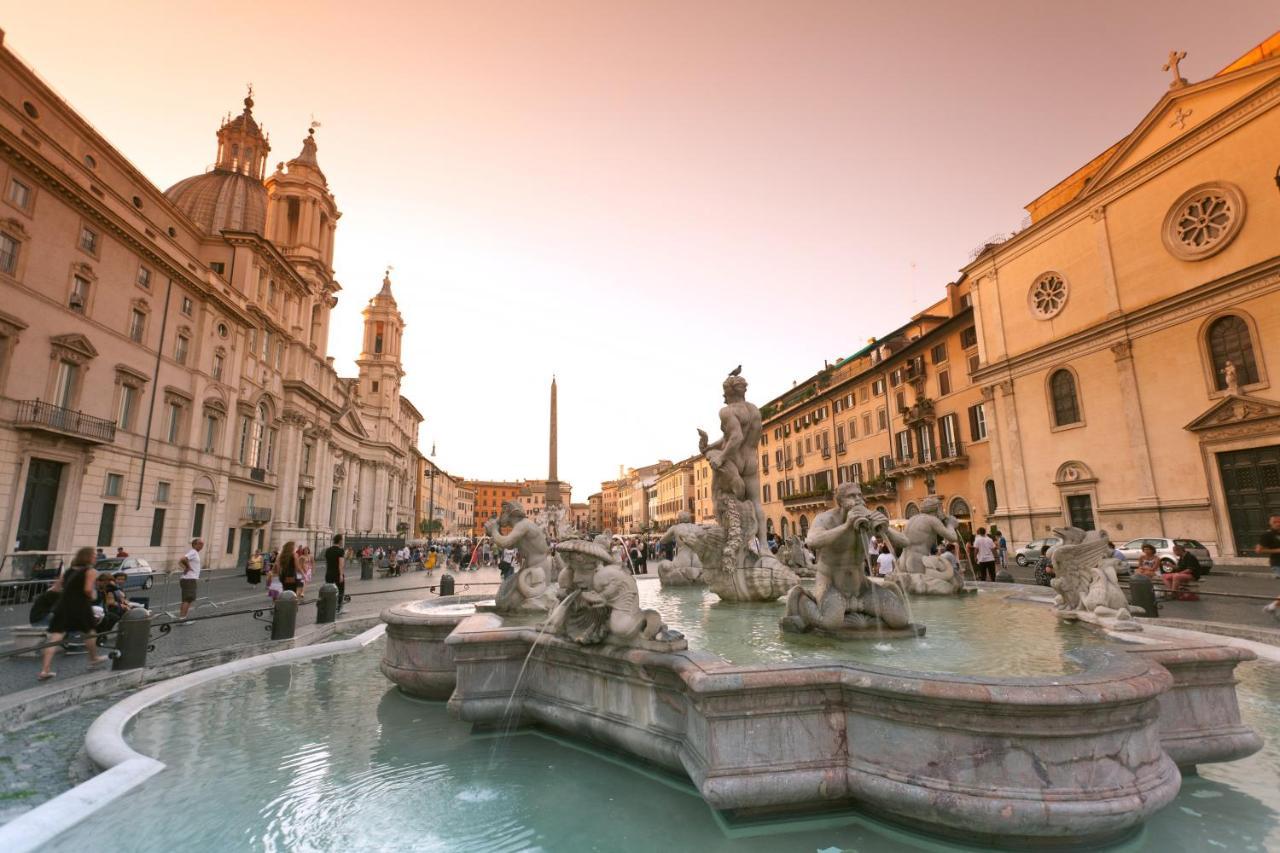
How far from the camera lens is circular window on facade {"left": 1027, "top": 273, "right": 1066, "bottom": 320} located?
26.1 metres

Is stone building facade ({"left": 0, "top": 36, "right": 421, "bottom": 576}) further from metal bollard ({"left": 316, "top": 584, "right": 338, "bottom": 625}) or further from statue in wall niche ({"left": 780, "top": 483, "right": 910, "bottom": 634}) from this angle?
statue in wall niche ({"left": 780, "top": 483, "right": 910, "bottom": 634})

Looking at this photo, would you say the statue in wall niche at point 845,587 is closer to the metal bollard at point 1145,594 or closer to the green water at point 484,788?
the green water at point 484,788

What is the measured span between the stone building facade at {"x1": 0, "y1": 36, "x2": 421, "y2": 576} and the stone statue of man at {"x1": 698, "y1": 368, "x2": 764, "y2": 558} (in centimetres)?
2272

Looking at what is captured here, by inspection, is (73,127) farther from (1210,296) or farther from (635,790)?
(1210,296)

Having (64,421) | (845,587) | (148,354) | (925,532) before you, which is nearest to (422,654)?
(845,587)

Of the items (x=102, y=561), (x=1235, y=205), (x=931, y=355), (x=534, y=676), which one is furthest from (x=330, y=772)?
(x=931, y=355)

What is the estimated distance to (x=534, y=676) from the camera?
4.86 meters

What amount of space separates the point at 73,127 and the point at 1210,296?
4573 centimetres

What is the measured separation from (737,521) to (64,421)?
25.4m

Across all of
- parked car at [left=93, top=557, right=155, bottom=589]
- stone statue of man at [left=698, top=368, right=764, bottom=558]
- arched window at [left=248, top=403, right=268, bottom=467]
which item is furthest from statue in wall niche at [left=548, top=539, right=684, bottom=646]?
arched window at [left=248, top=403, right=268, bottom=467]

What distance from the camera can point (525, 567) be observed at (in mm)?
6773

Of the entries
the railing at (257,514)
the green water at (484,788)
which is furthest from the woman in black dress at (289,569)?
the railing at (257,514)

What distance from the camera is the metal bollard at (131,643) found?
714 cm

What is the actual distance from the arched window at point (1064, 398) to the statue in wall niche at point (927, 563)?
21097mm
